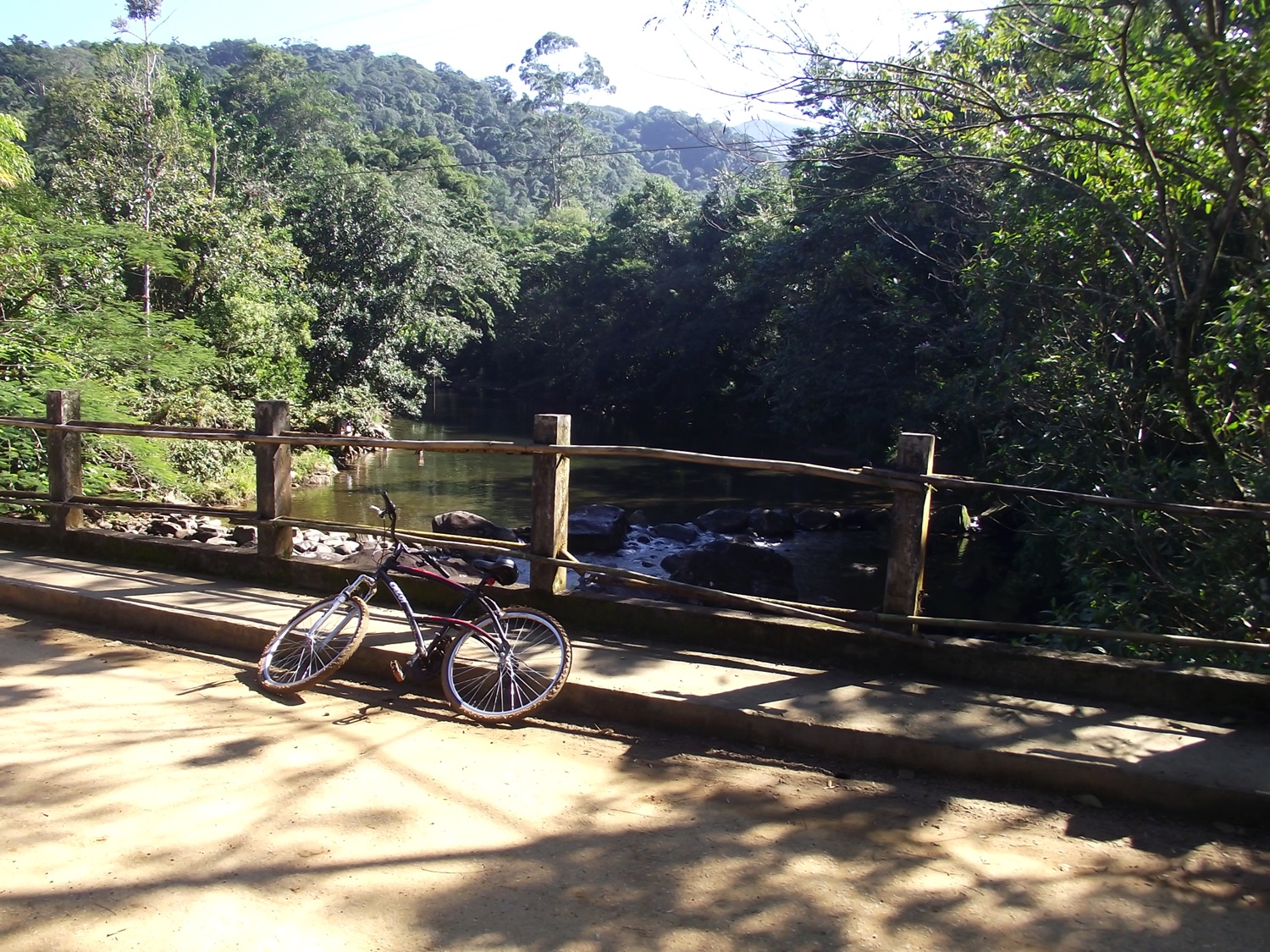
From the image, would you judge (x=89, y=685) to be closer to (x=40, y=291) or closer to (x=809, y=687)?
(x=809, y=687)

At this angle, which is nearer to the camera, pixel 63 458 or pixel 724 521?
pixel 63 458

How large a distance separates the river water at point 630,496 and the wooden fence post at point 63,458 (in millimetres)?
6918

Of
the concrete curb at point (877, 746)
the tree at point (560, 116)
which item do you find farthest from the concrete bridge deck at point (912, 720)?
the tree at point (560, 116)

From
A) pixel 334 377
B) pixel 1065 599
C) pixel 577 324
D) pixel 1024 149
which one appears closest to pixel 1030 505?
pixel 1065 599

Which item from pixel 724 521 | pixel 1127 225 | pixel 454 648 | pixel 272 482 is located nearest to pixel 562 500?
pixel 454 648

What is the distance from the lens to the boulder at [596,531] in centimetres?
1712

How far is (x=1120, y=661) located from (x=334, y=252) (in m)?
25.2

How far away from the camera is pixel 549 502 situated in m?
5.64

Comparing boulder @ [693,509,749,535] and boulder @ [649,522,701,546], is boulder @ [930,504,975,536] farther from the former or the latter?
boulder @ [649,522,701,546]

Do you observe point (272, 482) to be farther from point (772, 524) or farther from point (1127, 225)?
point (772, 524)

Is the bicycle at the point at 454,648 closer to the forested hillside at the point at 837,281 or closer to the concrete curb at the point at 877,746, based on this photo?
the concrete curb at the point at 877,746

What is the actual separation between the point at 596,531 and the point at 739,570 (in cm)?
338

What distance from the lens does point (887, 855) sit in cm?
352

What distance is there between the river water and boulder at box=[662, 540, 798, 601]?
503mm
